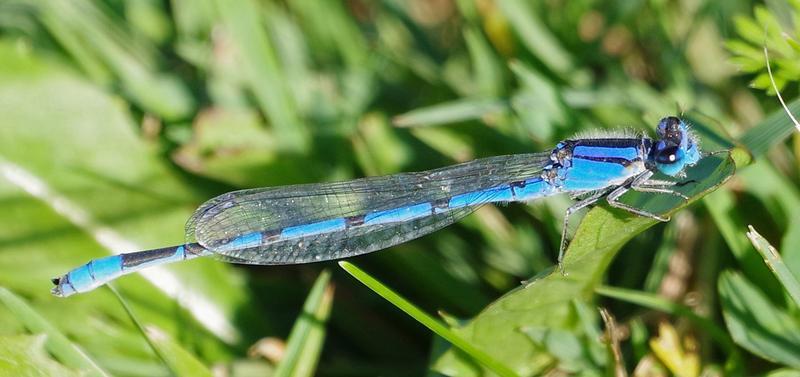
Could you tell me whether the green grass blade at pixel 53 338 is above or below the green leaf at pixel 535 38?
below

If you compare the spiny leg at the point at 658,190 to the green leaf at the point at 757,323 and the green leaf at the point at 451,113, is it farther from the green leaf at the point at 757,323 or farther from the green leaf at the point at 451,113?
the green leaf at the point at 451,113

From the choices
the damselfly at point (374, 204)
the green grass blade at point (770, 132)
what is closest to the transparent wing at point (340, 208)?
the damselfly at point (374, 204)

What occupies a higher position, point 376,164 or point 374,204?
point 376,164

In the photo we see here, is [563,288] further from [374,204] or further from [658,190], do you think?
[374,204]

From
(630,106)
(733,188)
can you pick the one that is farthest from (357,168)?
(733,188)

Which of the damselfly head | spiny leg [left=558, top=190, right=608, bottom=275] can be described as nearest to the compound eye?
the damselfly head

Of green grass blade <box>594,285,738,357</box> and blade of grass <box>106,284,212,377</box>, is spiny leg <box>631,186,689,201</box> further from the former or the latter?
blade of grass <box>106,284,212,377</box>

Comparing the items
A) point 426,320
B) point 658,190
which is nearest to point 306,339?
point 426,320
